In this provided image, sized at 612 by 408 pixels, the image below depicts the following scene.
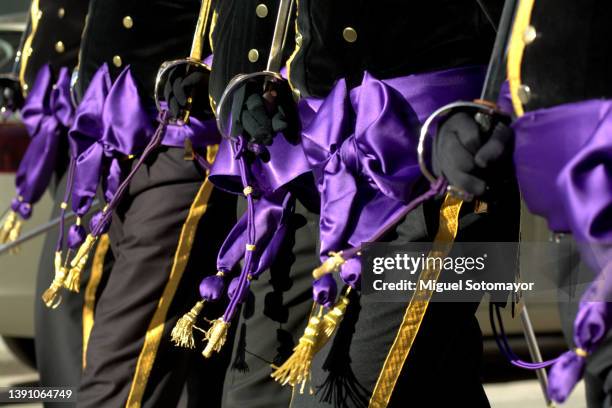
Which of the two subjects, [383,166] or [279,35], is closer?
[383,166]

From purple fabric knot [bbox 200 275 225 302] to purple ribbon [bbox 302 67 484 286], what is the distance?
1.40ft

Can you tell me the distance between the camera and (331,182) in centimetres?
191

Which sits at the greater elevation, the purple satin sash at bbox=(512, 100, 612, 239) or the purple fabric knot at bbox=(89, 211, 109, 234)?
the purple satin sash at bbox=(512, 100, 612, 239)

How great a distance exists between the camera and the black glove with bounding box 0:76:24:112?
3404 millimetres

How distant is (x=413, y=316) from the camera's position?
1.86m

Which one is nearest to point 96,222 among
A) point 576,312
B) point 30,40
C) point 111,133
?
point 111,133

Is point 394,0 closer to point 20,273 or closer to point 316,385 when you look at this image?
point 316,385

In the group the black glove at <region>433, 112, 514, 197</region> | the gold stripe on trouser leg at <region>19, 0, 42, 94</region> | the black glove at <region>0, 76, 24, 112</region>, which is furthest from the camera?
the black glove at <region>0, 76, 24, 112</region>

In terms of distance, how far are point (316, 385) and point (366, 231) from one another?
0.92 feet

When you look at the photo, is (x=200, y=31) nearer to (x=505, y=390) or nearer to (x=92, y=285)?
(x=92, y=285)

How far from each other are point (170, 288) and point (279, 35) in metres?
0.67

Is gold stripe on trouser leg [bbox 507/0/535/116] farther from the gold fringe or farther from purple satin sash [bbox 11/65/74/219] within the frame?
purple satin sash [bbox 11/65/74/219]

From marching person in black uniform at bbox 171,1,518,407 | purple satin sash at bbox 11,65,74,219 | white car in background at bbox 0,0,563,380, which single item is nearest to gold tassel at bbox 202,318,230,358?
marching person in black uniform at bbox 171,1,518,407

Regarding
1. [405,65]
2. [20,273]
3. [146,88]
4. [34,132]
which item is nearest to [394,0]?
[405,65]
